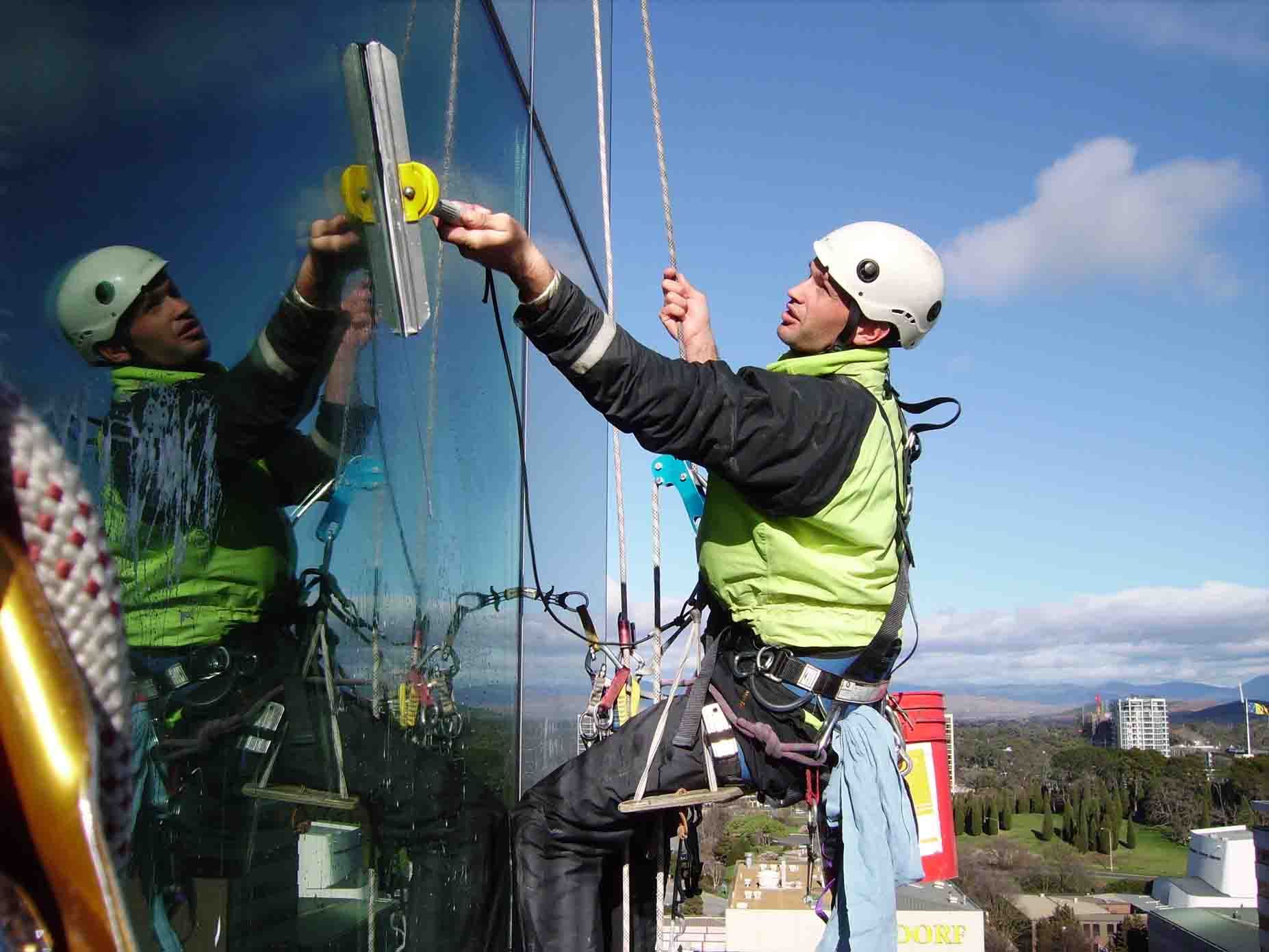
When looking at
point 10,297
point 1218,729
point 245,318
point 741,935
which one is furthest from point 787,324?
point 1218,729

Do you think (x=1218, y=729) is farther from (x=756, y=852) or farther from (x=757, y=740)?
(x=757, y=740)

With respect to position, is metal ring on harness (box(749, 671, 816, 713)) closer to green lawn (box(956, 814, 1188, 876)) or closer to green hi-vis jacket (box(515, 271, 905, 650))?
green hi-vis jacket (box(515, 271, 905, 650))

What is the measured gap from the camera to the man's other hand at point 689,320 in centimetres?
320

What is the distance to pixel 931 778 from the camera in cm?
440

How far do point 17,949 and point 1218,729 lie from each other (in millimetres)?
165695

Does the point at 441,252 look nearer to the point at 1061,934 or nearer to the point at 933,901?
the point at 933,901

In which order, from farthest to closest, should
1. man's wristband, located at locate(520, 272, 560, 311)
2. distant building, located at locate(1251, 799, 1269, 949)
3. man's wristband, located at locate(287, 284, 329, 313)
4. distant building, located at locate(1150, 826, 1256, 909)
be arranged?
distant building, located at locate(1150, 826, 1256, 909) → distant building, located at locate(1251, 799, 1269, 949) → man's wristband, located at locate(520, 272, 560, 311) → man's wristband, located at locate(287, 284, 329, 313)

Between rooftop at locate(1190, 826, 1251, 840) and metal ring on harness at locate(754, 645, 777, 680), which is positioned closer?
metal ring on harness at locate(754, 645, 777, 680)

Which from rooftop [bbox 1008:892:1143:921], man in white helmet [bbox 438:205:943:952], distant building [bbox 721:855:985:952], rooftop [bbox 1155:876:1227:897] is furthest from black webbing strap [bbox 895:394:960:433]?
rooftop [bbox 1008:892:1143:921]

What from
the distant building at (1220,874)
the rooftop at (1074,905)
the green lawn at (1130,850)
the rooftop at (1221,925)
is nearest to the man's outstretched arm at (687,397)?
the rooftop at (1221,925)

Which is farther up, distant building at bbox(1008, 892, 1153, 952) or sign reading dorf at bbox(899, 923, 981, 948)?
sign reading dorf at bbox(899, 923, 981, 948)

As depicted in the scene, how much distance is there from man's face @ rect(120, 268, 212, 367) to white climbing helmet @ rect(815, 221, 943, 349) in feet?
6.91

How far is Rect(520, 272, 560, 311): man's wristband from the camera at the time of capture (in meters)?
2.37

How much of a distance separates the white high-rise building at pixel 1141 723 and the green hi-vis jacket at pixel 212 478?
137 m
